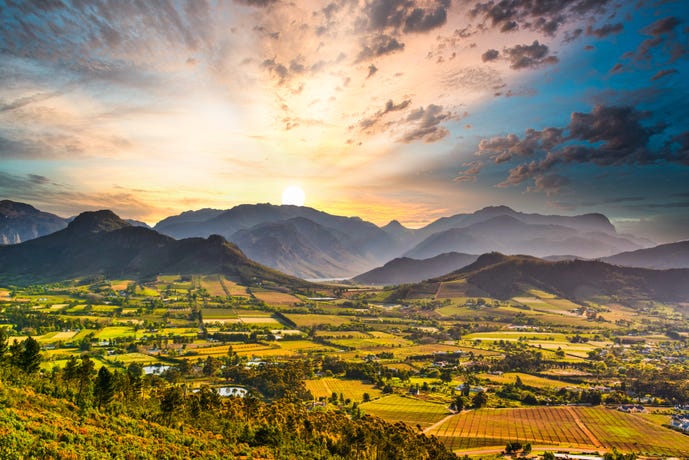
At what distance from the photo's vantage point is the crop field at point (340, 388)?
8894cm

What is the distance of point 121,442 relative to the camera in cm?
3156

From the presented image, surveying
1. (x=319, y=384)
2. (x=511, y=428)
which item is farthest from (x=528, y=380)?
(x=319, y=384)

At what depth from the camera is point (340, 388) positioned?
3718 inches

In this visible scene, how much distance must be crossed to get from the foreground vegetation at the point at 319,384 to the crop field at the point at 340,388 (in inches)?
22.1

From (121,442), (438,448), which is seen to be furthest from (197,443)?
(438,448)

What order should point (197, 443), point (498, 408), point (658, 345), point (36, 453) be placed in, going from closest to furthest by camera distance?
1. point (36, 453)
2. point (197, 443)
3. point (498, 408)
4. point (658, 345)

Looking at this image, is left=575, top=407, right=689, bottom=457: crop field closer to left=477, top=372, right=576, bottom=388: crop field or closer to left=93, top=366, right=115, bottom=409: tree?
left=477, top=372, right=576, bottom=388: crop field

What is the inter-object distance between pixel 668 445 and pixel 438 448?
46.6 meters

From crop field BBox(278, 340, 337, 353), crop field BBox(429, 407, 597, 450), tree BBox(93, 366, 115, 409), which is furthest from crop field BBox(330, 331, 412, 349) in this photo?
tree BBox(93, 366, 115, 409)

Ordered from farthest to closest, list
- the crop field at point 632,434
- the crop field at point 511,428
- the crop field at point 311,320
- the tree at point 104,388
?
the crop field at point 311,320 < the crop field at point 511,428 < the crop field at point 632,434 < the tree at point 104,388

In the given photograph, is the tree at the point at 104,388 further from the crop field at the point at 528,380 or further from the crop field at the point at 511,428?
the crop field at the point at 528,380

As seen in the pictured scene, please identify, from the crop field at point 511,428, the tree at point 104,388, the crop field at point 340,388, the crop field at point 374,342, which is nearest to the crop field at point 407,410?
the crop field at point 511,428

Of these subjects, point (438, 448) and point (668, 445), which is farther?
point (668, 445)

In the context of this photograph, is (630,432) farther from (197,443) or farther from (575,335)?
(575,335)
